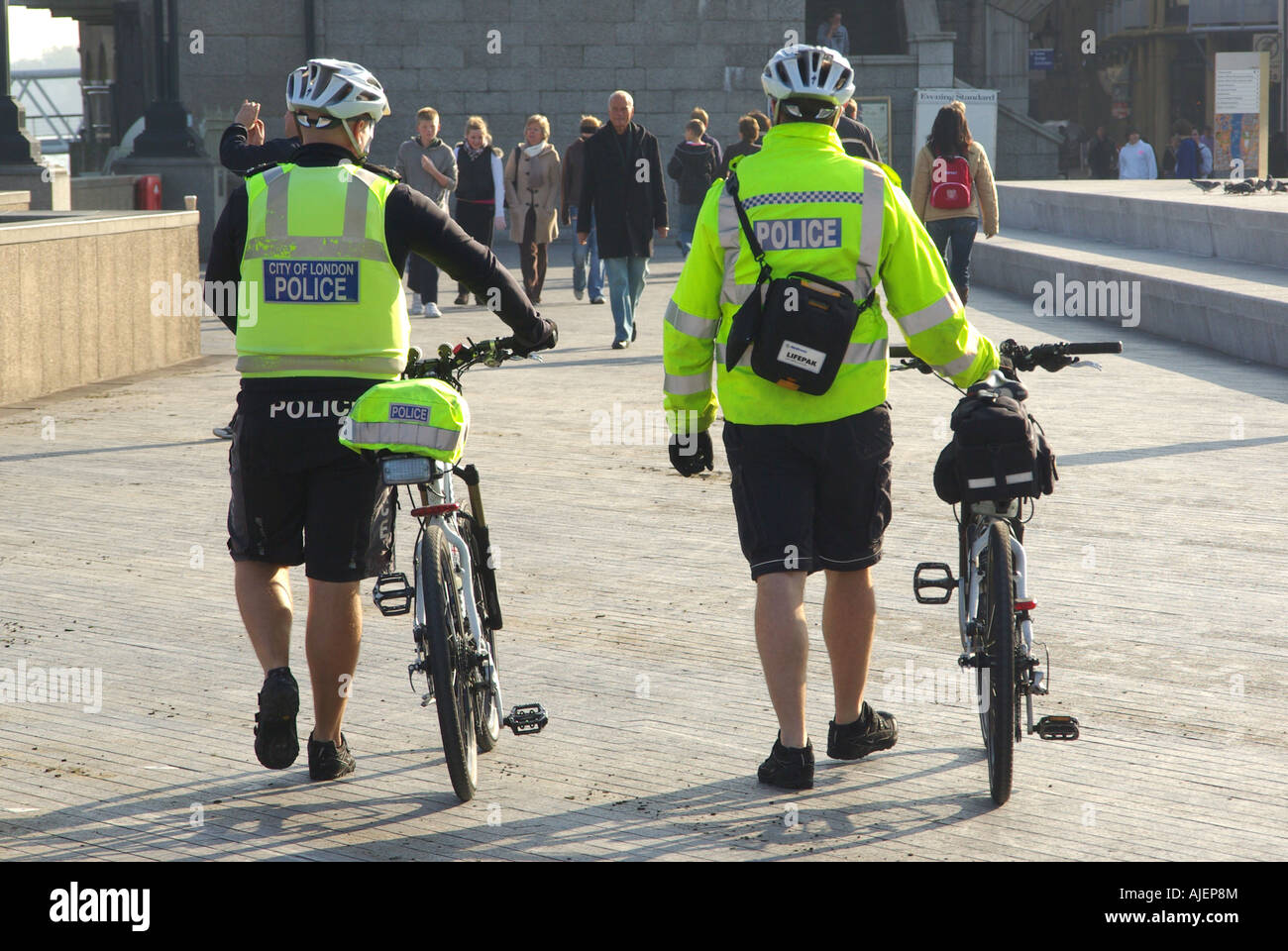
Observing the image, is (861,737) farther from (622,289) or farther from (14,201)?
(14,201)

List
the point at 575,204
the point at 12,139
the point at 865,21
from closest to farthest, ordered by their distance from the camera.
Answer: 1. the point at 575,204
2. the point at 12,139
3. the point at 865,21

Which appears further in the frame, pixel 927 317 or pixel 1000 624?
pixel 927 317

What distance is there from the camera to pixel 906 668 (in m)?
5.46

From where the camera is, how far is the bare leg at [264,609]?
4445 mm

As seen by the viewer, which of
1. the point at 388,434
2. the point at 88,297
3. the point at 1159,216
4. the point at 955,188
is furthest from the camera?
the point at 1159,216

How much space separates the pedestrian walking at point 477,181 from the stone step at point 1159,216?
6826 mm

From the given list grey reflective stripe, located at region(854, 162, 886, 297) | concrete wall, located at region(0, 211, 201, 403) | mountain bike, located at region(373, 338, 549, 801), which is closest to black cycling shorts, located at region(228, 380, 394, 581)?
mountain bike, located at region(373, 338, 549, 801)

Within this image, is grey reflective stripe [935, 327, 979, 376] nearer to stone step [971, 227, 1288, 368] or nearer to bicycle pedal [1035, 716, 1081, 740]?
bicycle pedal [1035, 716, 1081, 740]

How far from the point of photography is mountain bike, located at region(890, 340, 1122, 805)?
4.15 metres

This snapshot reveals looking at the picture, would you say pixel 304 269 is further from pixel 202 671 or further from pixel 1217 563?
Answer: pixel 1217 563

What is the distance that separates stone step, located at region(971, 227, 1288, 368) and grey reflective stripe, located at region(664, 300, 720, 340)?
8.79 metres

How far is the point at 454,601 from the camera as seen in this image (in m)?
4.25

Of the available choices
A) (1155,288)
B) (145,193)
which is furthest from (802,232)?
(145,193)

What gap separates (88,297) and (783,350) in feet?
28.2
